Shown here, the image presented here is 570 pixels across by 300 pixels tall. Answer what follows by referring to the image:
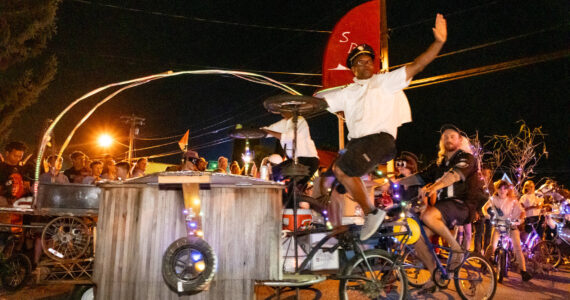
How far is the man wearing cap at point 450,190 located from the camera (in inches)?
240

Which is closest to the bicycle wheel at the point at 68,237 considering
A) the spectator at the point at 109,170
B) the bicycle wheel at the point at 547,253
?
the spectator at the point at 109,170

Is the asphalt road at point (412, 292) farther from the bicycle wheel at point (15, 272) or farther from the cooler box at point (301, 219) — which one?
the cooler box at point (301, 219)

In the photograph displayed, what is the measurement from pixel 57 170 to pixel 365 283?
7.37 metres

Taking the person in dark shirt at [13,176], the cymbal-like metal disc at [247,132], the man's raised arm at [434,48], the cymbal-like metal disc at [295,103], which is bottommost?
the person in dark shirt at [13,176]

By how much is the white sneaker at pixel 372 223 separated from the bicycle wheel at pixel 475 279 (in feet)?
7.57

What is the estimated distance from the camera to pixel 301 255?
218 inches

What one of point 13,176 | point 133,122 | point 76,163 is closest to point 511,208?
point 76,163

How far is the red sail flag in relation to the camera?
508 inches

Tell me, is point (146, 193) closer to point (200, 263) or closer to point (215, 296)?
point (200, 263)

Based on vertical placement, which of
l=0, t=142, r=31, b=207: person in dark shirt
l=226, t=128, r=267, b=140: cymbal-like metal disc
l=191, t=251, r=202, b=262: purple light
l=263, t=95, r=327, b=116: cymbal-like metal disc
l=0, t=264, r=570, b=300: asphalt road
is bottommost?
l=0, t=264, r=570, b=300: asphalt road

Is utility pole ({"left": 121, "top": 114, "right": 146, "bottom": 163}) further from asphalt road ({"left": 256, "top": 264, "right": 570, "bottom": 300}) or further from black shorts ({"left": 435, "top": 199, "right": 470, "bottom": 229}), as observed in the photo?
black shorts ({"left": 435, "top": 199, "right": 470, "bottom": 229})

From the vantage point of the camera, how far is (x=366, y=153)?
15.3ft

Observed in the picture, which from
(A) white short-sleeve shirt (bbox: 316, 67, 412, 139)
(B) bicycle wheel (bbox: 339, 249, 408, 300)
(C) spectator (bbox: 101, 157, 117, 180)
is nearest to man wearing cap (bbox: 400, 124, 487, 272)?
(B) bicycle wheel (bbox: 339, 249, 408, 300)

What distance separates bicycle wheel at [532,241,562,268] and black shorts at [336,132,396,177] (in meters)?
8.12
